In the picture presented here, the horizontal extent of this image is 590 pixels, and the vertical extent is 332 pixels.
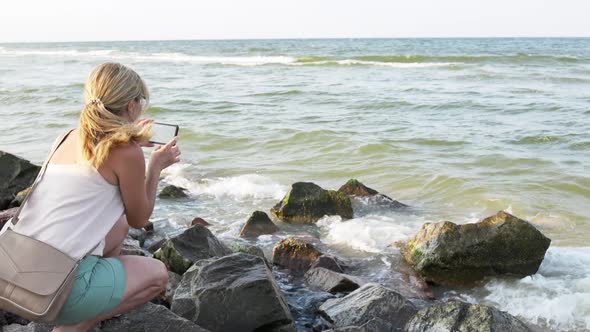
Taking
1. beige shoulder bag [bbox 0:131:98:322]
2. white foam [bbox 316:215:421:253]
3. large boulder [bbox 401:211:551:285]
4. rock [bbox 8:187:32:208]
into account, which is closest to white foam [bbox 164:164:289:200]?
white foam [bbox 316:215:421:253]

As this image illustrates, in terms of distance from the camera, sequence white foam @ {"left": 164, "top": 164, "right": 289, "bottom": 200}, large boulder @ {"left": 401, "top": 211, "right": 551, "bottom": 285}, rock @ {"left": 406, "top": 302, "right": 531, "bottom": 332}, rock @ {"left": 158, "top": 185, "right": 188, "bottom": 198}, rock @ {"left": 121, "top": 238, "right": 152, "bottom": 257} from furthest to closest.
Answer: white foam @ {"left": 164, "top": 164, "right": 289, "bottom": 200} → rock @ {"left": 158, "top": 185, "right": 188, "bottom": 198} → large boulder @ {"left": 401, "top": 211, "right": 551, "bottom": 285} → rock @ {"left": 121, "top": 238, "right": 152, "bottom": 257} → rock @ {"left": 406, "top": 302, "right": 531, "bottom": 332}

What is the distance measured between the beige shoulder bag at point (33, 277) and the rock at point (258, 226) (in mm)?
4414

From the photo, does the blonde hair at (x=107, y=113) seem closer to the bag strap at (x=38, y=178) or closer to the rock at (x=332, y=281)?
the bag strap at (x=38, y=178)

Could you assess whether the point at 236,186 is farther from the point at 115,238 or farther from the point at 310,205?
the point at 115,238

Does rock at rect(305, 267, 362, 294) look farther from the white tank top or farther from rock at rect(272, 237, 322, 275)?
the white tank top

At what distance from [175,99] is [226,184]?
10.9 m

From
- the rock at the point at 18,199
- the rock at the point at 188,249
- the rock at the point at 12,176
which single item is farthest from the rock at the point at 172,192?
the rock at the point at 188,249

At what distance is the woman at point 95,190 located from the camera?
3.10 meters

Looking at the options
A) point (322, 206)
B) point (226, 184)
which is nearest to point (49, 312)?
point (322, 206)

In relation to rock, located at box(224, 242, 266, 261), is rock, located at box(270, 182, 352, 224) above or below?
below

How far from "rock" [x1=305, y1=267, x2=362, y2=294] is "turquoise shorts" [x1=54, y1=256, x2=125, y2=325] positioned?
8.40ft

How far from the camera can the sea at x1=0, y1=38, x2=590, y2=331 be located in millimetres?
6262

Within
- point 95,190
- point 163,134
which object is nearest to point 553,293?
point 163,134

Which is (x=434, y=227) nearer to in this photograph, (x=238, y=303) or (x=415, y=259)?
(x=415, y=259)
